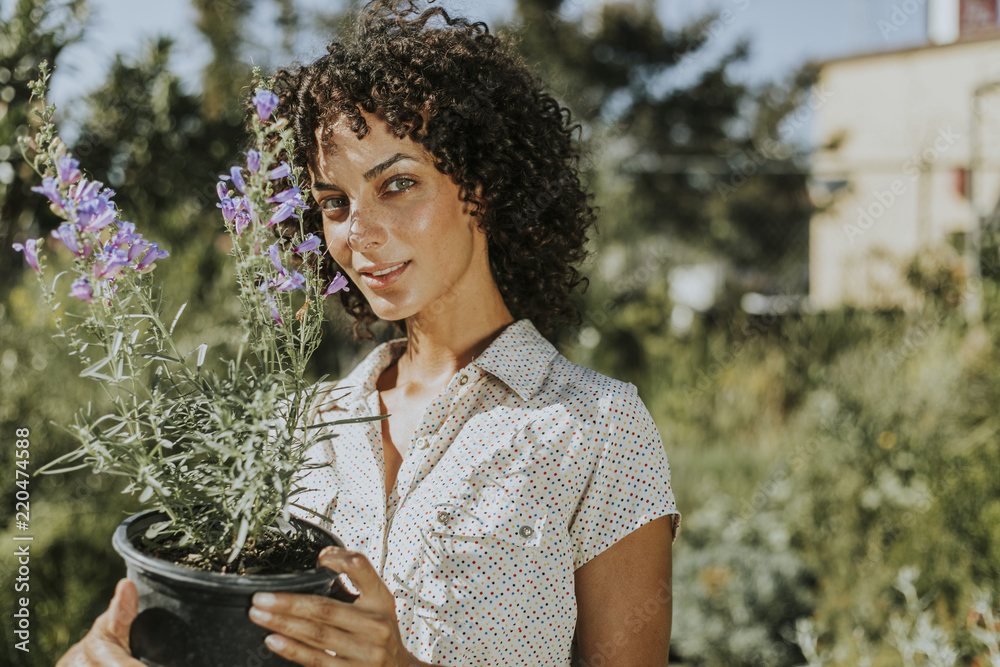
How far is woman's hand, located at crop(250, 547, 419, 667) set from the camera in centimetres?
89

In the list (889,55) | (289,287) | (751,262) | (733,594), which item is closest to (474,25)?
(289,287)

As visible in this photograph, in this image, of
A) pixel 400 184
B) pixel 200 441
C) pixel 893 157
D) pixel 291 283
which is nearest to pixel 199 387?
pixel 200 441

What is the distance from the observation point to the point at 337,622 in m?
0.94

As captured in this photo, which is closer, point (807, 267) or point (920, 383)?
point (920, 383)

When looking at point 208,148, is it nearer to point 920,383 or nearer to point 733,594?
point 733,594

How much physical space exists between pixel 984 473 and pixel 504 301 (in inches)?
120

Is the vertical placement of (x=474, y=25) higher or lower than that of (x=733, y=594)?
higher

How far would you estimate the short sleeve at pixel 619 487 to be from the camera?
139 centimetres

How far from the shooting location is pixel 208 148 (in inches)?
123

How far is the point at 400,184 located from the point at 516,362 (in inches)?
16.1

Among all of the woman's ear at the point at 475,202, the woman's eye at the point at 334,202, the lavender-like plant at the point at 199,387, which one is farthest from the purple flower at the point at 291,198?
the woman's ear at the point at 475,202

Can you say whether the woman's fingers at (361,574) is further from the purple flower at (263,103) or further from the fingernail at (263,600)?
the purple flower at (263,103)

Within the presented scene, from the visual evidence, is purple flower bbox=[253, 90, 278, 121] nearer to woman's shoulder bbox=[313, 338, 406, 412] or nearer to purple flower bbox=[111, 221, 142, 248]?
purple flower bbox=[111, 221, 142, 248]

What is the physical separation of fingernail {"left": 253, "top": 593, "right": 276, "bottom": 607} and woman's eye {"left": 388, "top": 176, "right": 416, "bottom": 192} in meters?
0.76
